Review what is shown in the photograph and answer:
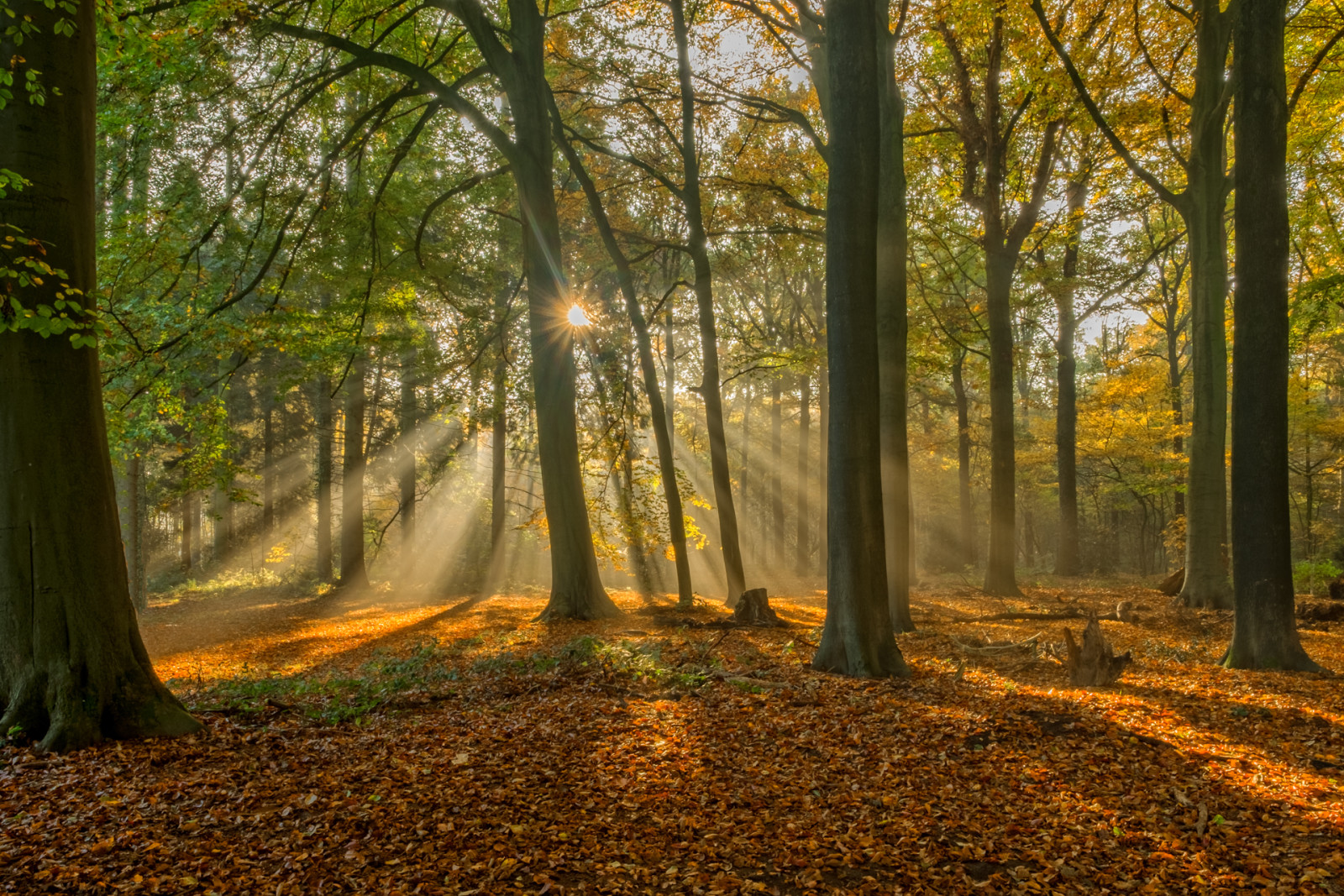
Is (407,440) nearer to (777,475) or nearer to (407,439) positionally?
(407,439)

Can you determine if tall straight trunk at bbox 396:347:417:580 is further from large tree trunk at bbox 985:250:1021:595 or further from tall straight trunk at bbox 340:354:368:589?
large tree trunk at bbox 985:250:1021:595

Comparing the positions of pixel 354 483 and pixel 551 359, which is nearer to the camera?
pixel 551 359

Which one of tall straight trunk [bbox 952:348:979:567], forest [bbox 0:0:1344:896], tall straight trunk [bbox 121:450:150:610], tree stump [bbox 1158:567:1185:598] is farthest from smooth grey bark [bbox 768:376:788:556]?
tall straight trunk [bbox 121:450:150:610]

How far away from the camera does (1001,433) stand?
1461cm

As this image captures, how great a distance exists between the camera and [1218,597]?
1083cm

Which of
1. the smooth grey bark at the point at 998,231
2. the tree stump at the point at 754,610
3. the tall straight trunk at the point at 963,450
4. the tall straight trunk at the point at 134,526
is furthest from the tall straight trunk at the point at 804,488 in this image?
the tall straight trunk at the point at 134,526

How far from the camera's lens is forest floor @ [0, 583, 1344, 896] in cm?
305

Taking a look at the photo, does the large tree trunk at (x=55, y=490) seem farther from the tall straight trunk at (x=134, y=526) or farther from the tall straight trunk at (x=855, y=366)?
the tall straight trunk at (x=134, y=526)

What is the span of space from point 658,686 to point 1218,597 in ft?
31.8

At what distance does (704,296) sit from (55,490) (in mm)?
9827

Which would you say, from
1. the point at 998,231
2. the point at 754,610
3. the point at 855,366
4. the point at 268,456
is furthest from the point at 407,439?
the point at 855,366

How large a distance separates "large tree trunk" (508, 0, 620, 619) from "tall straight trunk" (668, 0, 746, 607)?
2548 mm

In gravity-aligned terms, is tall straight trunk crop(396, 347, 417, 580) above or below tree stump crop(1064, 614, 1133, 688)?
above

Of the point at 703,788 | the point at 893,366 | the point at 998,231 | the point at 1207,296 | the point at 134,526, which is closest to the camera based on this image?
the point at 703,788
